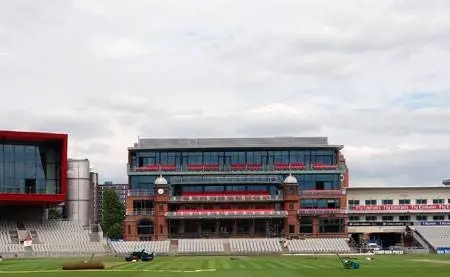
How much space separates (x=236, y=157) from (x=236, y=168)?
8.93ft

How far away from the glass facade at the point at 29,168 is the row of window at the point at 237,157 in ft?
99.7

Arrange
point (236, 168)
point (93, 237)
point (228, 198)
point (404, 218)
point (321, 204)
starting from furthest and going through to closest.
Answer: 1. point (404, 218)
2. point (236, 168)
3. point (321, 204)
4. point (228, 198)
5. point (93, 237)

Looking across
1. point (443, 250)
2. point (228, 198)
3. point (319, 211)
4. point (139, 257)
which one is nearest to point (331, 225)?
point (319, 211)

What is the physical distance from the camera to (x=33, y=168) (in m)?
131

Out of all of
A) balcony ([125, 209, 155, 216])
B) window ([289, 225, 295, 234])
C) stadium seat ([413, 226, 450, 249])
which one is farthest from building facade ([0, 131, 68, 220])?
stadium seat ([413, 226, 450, 249])

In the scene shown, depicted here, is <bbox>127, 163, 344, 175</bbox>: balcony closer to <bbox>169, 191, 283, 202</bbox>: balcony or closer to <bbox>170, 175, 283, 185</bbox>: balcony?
<bbox>170, 175, 283, 185</bbox>: balcony

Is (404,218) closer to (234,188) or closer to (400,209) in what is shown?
(400,209)

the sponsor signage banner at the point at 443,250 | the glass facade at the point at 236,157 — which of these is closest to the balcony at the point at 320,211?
the glass facade at the point at 236,157

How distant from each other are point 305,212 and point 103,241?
135ft

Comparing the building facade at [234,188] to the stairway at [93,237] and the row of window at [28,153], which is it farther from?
the row of window at [28,153]

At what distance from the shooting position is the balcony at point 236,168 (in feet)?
517

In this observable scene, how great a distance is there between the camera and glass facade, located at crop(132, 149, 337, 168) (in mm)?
160125

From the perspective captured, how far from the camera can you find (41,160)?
132125 millimetres

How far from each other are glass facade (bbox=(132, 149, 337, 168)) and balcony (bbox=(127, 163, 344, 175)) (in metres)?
0.87
